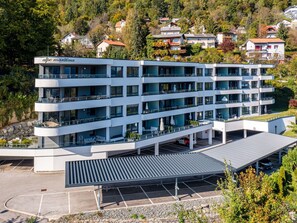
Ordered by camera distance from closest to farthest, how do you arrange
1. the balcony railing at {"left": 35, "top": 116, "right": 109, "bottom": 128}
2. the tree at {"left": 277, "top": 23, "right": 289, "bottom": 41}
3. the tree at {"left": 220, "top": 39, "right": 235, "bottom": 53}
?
the balcony railing at {"left": 35, "top": 116, "right": 109, "bottom": 128}
the tree at {"left": 220, "top": 39, "right": 235, "bottom": 53}
the tree at {"left": 277, "top": 23, "right": 289, "bottom": 41}

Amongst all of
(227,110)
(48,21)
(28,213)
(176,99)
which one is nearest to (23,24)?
(48,21)

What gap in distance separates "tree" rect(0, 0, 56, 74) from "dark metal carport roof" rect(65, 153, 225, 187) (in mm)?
24130

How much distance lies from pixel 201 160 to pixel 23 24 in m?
36.4

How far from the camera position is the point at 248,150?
37.8 meters

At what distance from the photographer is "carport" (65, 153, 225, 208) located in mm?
26480

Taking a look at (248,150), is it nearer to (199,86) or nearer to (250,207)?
(199,86)

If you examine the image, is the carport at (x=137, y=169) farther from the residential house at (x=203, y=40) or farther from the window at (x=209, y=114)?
the residential house at (x=203, y=40)

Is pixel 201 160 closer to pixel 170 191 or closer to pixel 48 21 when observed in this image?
pixel 170 191

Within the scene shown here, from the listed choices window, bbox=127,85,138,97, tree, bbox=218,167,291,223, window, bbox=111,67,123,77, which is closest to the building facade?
window, bbox=127,85,138,97

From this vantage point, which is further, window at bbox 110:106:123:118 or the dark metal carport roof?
window at bbox 110:106:123:118

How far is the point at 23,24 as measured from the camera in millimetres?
47844

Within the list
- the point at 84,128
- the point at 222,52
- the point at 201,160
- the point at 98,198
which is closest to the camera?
the point at 98,198

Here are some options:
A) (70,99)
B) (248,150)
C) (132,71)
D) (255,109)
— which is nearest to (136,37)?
(255,109)

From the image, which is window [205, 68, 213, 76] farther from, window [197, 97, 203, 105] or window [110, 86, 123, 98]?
window [110, 86, 123, 98]
